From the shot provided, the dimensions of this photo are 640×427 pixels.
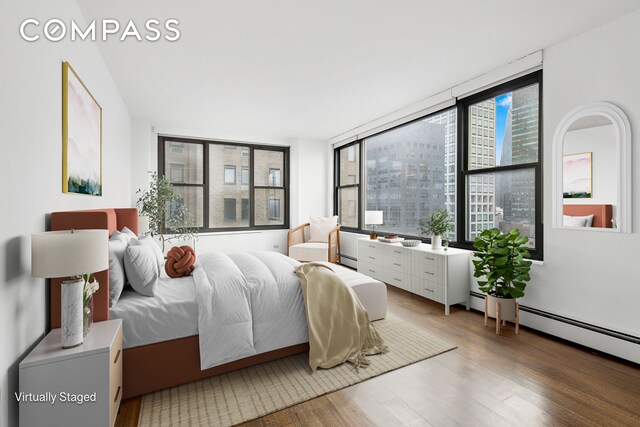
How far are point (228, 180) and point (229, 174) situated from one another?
0.12 m

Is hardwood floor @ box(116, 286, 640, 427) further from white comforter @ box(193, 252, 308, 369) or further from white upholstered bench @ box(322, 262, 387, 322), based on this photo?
white upholstered bench @ box(322, 262, 387, 322)

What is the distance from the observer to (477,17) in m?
2.41

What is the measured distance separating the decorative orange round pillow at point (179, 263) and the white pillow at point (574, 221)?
3.31m

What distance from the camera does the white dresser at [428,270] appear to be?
3443 millimetres

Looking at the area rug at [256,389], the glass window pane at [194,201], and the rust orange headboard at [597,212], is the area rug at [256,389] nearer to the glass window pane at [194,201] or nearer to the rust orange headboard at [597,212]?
the rust orange headboard at [597,212]

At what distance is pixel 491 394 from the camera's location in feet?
6.56

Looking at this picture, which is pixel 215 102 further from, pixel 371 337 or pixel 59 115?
pixel 371 337

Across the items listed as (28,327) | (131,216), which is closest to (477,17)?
(28,327)

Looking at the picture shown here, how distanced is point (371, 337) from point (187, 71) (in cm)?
326

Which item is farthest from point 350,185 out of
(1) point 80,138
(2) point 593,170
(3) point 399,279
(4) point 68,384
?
(4) point 68,384

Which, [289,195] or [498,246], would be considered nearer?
[498,246]

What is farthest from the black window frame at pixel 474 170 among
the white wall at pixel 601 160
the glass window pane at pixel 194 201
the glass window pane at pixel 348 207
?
the glass window pane at pixel 194 201

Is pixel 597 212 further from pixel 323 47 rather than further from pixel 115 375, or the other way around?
pixel 115 375

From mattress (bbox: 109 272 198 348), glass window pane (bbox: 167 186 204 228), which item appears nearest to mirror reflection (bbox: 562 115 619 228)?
mattress (bbox: 109 272 198 348)
